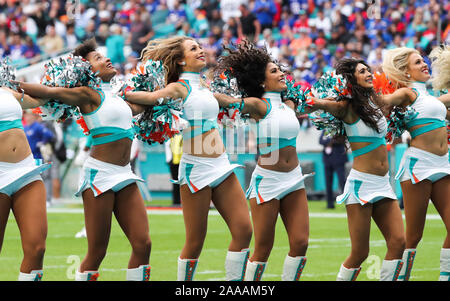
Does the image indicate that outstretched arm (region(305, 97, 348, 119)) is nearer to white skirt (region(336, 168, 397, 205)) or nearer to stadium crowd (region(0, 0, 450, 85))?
white skirt (region(336, 168, 397, 205))

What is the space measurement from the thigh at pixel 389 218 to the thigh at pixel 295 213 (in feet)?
1.83

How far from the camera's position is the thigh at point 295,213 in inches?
225

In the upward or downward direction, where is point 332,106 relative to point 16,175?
upward

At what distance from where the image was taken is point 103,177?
5.20 metres

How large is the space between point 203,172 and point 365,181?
4.14 ft

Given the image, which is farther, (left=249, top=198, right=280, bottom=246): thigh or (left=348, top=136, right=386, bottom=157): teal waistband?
(left=348, top=136, right=386, bottom=157): teal waistband

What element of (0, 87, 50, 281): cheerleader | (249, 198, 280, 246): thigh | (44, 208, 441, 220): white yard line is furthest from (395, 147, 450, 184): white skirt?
(44, 208, 441, 220): white yard line

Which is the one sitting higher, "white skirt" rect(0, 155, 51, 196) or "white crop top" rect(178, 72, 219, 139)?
"white crop top" rect(178, 72, 219, 139)

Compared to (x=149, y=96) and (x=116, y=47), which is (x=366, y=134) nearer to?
(x=149, y=96)

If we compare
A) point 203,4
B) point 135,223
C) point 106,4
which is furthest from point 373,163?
point 106,4

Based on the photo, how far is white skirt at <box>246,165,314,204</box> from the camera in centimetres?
Answer: 576

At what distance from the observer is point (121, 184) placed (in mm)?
5223

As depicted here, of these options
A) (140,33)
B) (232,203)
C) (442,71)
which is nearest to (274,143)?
(232,203)

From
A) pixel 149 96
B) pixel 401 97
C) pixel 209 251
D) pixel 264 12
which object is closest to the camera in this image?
pixel 149 96
